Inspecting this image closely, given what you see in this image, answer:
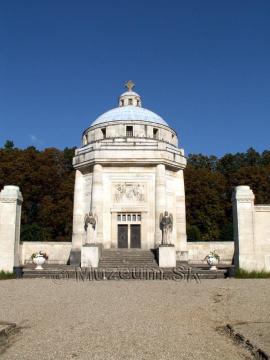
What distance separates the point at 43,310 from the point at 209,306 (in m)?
4.12

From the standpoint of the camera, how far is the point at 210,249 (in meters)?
35.8

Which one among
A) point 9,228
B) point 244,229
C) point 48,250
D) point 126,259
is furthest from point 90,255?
point 48,250

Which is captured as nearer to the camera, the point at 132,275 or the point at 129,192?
the point at 132,275

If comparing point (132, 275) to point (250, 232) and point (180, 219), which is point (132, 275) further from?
point (180, 219)

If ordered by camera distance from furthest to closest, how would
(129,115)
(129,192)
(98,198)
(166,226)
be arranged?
(129,115) → (129,192) → (98,198) → (166,226)

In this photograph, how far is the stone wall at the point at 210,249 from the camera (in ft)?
117

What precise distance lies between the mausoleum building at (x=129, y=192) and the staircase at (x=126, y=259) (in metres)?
1.52

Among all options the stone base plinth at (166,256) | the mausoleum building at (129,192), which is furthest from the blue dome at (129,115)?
the stone base plinth at (166,256)

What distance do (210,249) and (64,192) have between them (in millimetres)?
18137

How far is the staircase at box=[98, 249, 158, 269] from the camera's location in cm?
2581

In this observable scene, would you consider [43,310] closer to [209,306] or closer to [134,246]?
[209,306]

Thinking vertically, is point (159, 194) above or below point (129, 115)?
below

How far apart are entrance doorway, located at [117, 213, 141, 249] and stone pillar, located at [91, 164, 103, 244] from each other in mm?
1467

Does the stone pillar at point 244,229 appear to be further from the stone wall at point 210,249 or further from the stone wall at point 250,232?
the stone wall at point 210,249
